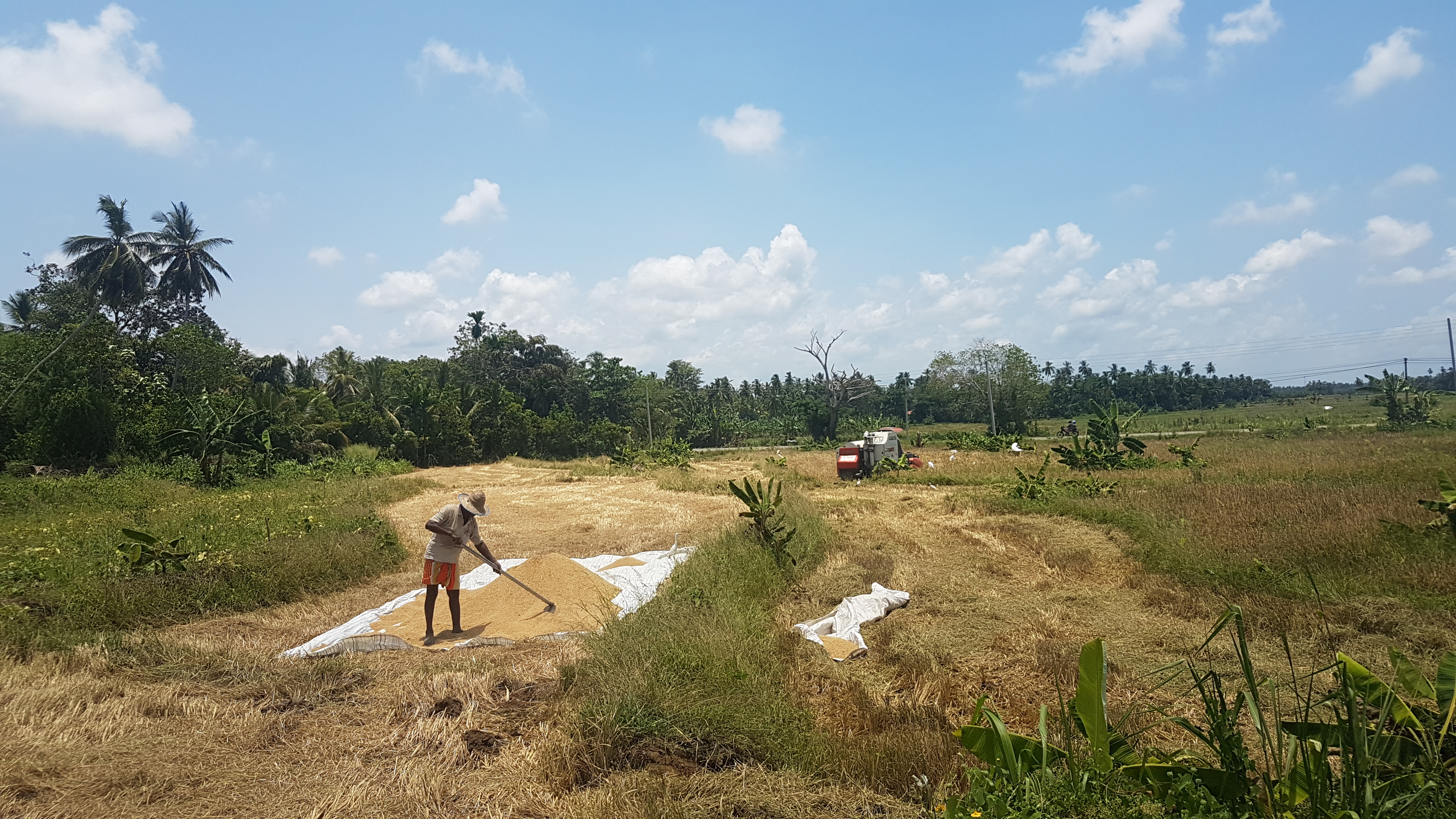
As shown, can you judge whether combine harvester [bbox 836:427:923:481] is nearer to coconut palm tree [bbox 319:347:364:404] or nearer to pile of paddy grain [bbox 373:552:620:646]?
pile of paddy grain [bbox 373:552:620:646]

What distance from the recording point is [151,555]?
23.5ft

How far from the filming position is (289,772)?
12.4ft

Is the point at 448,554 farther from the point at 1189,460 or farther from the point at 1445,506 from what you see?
the point at 1189,460

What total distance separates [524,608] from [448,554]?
1.01 m

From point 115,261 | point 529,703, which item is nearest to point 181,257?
point 115,261

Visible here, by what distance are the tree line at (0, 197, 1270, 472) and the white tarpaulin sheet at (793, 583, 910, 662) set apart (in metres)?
15.4

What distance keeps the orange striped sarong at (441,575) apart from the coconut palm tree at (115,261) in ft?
134

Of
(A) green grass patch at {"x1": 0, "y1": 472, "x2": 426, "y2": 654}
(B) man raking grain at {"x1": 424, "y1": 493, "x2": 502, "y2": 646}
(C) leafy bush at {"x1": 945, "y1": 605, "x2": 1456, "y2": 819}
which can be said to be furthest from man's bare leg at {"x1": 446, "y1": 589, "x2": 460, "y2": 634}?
(C) leafy bush at {"x1": 945, "y1": 605, "x2": 1456, "y2": 819}

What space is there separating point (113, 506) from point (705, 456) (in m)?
23.0

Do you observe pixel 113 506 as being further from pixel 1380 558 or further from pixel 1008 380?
pixel 1008 380

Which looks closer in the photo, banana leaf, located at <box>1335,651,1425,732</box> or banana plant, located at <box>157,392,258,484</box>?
banana leaf, located at <box>1335,651,1425,732</box>

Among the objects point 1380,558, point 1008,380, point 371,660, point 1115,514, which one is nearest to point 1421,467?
point 1115,514

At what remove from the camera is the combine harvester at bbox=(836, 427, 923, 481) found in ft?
66.3

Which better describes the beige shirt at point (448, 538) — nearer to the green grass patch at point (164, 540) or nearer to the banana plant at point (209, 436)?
the green grass patch at point (164, 540)
